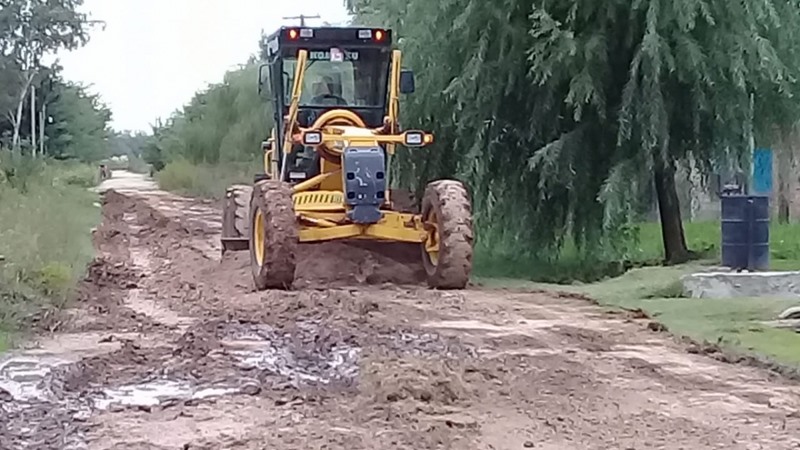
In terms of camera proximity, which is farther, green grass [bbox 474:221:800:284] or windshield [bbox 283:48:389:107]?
green grass [bbox 474:221:800:284]

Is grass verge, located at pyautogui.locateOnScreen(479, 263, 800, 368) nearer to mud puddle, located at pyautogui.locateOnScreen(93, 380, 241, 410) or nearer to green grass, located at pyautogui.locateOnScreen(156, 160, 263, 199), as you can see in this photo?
mud puddle, located at pyautogui.locateOnScreen(93, 380, 241, 410)

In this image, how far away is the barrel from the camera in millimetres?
13828

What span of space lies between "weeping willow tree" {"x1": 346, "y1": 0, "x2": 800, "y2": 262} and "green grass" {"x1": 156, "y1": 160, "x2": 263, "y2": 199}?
22.8 meters

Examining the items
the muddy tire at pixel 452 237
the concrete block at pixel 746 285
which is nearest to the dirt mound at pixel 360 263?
the muddy tire at pixel 452 237

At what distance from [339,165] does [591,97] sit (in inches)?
124

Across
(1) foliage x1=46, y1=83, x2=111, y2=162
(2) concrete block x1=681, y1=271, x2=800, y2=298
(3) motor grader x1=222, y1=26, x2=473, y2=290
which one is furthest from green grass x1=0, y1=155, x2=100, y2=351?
(1) foliage x1=46, y1=83, x2=111, y2=162

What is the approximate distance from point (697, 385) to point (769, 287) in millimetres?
4958

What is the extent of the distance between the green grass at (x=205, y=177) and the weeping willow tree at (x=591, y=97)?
22.8 metres

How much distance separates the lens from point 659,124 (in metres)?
15.0

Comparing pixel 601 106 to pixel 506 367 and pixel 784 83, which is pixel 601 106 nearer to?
pixel 784 83

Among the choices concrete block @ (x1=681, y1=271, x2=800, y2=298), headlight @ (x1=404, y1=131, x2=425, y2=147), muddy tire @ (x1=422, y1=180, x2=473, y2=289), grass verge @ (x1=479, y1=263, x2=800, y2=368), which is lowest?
grass verge @ (x1=479, y1=263, x2=800, y2=368)

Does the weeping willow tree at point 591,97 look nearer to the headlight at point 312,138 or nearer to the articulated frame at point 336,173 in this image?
the articulated frame at point 336,173

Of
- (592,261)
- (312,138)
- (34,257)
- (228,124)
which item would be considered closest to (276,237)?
(312,138)

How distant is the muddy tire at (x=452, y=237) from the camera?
13.2 metres
